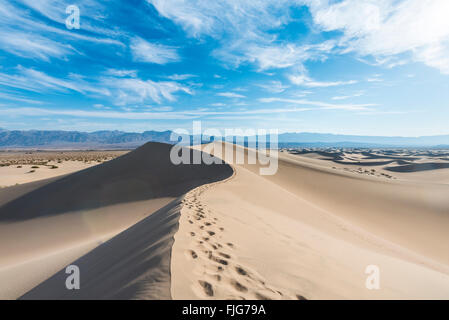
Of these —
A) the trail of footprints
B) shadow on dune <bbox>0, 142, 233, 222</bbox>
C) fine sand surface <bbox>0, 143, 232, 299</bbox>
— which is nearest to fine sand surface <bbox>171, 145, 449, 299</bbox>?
the trail of footprints

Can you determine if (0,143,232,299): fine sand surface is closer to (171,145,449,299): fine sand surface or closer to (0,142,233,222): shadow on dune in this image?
(0,142,233,222): shadow on dune

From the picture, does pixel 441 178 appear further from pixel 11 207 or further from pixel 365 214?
pixel 11 207

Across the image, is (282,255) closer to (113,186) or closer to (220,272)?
(220,272)

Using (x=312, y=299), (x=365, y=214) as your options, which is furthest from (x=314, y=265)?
(x=365, y=214)

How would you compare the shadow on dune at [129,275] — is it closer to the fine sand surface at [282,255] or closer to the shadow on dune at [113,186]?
the fine sand surface at [282,255]

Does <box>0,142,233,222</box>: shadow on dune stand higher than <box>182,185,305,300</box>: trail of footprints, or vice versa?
<box>182,185,305,300</box>: trail of footprints

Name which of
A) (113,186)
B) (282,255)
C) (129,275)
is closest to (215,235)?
(282,255)
